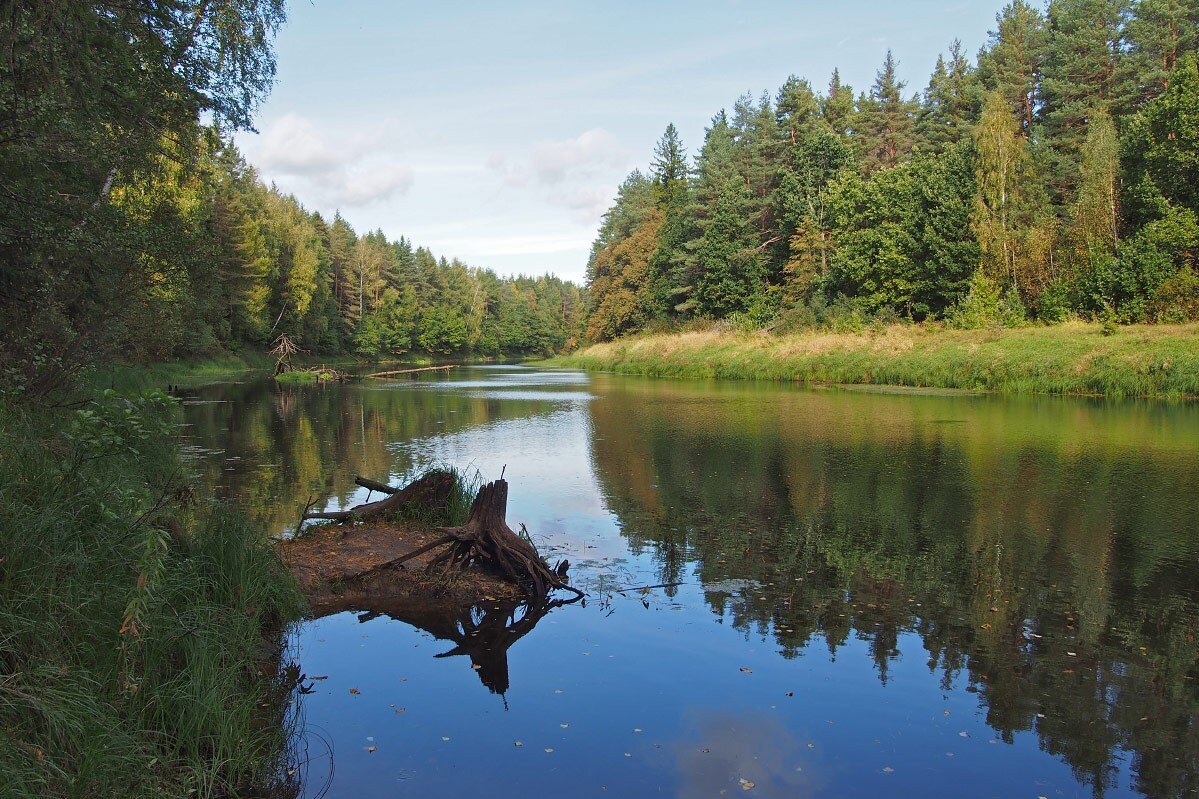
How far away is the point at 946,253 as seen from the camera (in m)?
40.0

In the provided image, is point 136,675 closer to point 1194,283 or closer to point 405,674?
point 405,674

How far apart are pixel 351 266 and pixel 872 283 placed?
57.9 meters

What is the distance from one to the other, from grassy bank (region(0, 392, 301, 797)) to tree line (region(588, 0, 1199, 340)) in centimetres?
3451

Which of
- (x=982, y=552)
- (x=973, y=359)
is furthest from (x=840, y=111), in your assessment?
(x=982, y=552)

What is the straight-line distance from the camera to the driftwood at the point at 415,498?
32.0 ft

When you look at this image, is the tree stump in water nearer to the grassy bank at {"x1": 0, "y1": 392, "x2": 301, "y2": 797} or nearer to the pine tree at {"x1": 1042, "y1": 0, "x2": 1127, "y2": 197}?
the grassy bank at {"x1": 0, "y1": 392, "x2": 301, "y2": 797}

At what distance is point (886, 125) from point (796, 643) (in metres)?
61.6

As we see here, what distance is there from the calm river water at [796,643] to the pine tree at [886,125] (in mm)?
48220

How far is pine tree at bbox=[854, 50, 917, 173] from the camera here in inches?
2330

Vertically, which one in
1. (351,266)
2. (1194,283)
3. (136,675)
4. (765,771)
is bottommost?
(765,771)

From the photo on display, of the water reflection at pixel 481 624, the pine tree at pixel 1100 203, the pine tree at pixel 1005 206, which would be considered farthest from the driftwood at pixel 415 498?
the pine tree at pixel 1005 206

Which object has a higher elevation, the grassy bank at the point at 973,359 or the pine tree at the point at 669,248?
the pine tree at the point at 669,248

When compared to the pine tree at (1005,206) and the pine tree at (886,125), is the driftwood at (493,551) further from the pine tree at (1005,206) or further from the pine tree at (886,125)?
the pine tree at (886,125)

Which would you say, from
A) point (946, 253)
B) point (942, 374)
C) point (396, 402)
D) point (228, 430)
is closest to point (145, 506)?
point (228, 430)
